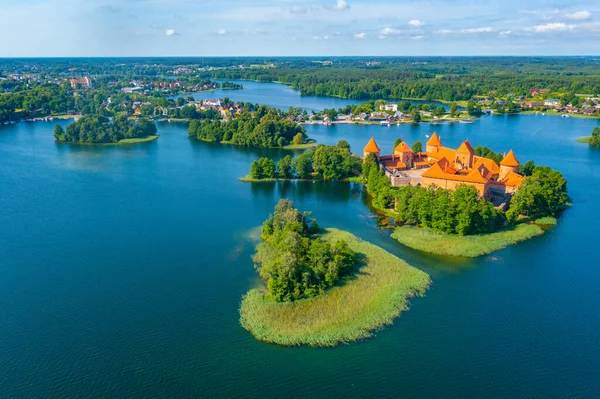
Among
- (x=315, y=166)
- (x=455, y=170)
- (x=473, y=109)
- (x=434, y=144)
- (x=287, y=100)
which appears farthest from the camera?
(x=287, y=100)

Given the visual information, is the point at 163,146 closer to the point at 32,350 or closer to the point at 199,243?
the point at 199,243

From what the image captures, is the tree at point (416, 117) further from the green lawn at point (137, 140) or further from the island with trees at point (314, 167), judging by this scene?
the green lawn at point (137, 140)

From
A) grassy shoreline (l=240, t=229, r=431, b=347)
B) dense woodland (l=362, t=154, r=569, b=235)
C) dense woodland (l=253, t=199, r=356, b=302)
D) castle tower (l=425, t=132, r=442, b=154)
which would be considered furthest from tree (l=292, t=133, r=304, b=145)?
grassy shoreline (l=240, t=229, r=431, b=347)

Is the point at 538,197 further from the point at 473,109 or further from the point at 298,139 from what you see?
the point at 473,109

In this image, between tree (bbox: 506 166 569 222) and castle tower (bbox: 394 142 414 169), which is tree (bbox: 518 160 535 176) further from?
castle tower (bbox: 394 142 414 169)

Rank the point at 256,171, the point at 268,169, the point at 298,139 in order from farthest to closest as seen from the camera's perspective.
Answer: the point at 298,139 → the point at 268,169 → the point at 256,171

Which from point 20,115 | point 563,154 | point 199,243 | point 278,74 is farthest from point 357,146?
point 278,74

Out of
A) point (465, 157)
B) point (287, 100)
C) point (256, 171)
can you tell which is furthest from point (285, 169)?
point (287, 100)
